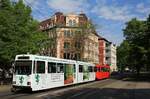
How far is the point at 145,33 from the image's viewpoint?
6322 cm

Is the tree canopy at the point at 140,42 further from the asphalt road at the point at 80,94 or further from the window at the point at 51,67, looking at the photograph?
the window at the point at 51,67

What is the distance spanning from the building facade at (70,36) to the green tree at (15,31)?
778 inches

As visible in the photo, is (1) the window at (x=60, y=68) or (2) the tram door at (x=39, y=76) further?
(1) the window at (x=60, y=68)

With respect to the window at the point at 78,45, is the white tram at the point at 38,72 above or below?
below

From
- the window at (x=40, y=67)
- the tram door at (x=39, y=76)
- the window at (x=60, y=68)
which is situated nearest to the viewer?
the tram door at (x=39, y=76)

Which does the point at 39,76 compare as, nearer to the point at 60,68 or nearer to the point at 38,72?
the point at 38,72

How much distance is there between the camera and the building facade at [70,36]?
66.5 metres

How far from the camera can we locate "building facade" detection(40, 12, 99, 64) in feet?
218

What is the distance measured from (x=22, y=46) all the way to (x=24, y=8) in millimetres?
5681

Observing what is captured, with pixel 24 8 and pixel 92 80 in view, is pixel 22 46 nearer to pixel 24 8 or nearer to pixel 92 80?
pixel 24 8

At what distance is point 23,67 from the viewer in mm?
26250

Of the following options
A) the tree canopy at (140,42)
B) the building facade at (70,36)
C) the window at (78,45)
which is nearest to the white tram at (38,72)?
the building facade at (70,36)

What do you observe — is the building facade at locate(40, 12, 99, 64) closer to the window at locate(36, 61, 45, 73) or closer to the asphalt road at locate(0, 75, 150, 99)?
the asphalt road at locate(0, 75, 150, 99)

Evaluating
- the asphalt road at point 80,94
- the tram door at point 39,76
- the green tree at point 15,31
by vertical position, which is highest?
the green tree at point 15,31
